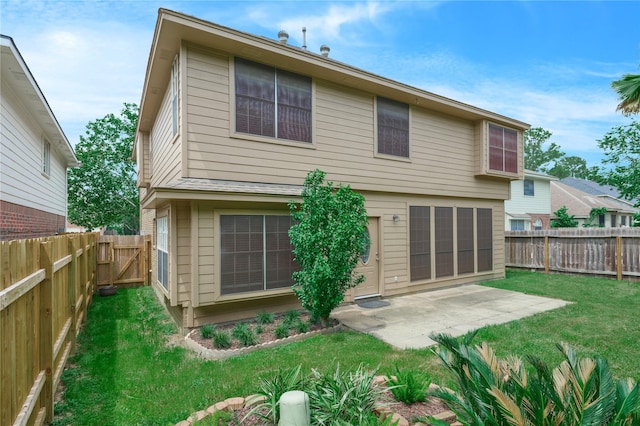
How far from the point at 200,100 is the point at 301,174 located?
228 centimetres

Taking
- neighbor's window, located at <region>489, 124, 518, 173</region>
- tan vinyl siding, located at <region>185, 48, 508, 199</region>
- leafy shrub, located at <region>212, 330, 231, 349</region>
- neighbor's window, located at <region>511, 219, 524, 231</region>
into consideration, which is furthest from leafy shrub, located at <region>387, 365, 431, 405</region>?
neighbor's window, located at <region>511, 219, 524, 231</region>

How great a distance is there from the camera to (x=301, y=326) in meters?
5.55

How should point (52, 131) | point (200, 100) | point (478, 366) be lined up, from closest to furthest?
1. point (478, 366)
2. point (200, 100)
3. point (52, 131)

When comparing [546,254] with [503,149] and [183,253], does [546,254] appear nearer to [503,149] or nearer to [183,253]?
[503,149]

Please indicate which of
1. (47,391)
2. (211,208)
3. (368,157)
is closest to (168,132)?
(211,208)

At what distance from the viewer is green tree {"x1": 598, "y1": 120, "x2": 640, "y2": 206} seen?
1744 cm

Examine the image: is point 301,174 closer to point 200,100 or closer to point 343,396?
point 200,100

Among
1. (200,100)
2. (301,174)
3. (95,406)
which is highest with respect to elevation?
(200,100)

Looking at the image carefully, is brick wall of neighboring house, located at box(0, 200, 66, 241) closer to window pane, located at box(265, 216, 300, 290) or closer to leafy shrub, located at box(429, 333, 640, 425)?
window pane, located at box(265, 216, 300, 290)

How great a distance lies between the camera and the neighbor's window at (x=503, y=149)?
10203 millimetres

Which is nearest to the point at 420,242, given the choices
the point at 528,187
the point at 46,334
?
the point at 46,334

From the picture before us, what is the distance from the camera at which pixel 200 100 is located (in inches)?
228

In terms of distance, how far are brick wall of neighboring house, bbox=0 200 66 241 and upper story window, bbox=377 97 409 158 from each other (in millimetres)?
7423

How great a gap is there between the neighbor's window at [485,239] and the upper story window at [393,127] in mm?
3705
